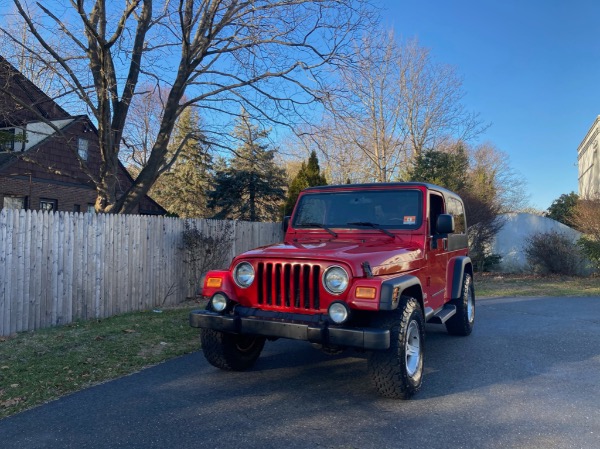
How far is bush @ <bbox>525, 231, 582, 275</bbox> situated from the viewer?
16.7 m

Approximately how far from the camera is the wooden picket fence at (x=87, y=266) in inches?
283

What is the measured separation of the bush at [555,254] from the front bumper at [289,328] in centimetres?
1529

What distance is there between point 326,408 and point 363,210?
7.84ft

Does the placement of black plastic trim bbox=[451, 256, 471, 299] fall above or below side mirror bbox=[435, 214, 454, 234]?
below

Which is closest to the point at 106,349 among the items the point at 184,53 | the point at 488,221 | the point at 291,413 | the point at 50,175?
the point at 291,413

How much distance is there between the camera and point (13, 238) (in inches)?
281

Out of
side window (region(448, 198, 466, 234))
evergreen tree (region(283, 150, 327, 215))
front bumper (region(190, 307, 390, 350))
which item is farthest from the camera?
evergreen tree (region(283, 150, 327, 215))

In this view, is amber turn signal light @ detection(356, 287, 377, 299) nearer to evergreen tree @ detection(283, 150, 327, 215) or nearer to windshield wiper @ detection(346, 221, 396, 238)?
windshield wiper @ detection(346, 221, 396, 238)

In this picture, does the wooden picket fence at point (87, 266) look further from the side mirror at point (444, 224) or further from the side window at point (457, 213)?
the side mirror at point (444, 224)

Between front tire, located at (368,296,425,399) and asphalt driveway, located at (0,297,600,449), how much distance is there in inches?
5.6

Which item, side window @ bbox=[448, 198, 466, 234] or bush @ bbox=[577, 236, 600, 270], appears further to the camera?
bush @ bbox=[577, 236, 600, 270]

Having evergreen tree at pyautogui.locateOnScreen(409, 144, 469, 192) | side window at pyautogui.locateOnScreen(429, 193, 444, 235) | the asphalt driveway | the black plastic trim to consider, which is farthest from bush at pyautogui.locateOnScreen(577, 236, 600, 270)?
side window at pyautogui.locateOnScreen(429, 193, 444, 235)

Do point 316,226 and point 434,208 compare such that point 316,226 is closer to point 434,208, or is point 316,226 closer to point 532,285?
point 434,208

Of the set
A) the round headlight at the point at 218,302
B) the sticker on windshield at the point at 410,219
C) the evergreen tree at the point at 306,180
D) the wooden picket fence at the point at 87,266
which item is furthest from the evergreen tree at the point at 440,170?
the round headlight at the point at 218,302
